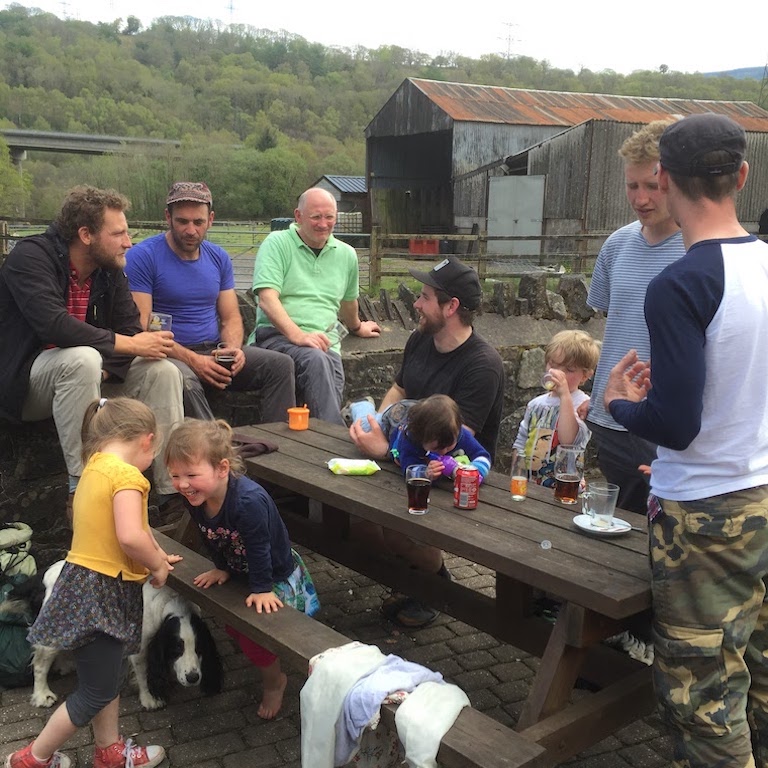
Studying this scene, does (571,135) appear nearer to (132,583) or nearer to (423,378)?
(423,378)

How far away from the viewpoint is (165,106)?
2361 inches

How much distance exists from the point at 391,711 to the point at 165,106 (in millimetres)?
63981

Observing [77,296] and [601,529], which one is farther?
[77,296]

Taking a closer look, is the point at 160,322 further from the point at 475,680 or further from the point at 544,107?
the point at 544,107

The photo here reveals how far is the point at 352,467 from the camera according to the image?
3.24 metres

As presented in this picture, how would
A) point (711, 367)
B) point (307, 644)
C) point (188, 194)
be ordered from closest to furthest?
point (711, 367) < point (307, 644) < point (188, 194)

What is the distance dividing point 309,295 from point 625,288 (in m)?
2.16

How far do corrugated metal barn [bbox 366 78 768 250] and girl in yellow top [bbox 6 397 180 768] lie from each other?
20665 millimetres

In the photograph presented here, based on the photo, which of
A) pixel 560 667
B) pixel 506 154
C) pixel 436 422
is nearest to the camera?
pixel 560 667

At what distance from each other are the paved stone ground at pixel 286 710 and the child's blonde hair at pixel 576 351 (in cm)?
135

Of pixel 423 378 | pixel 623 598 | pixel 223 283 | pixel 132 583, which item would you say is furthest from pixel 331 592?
pixel 623 598

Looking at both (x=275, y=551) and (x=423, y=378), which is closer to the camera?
(x=275, y=551)

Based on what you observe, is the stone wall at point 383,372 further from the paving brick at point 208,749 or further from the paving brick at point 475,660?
the paving brick at point 475,660

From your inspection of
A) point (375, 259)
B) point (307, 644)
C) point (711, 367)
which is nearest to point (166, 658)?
point (307, 644)
